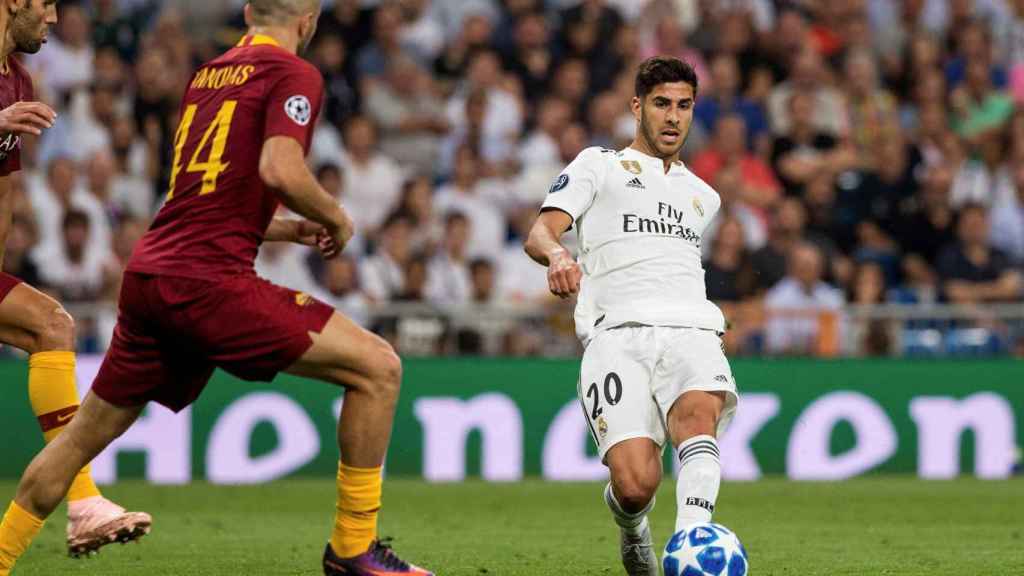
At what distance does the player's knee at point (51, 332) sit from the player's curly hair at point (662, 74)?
285cm

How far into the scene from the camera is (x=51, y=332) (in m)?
7.94

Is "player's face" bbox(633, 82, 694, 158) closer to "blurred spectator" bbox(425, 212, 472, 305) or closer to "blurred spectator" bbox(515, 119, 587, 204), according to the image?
"blurred spectator" bbox(425, 212, 472, 305)

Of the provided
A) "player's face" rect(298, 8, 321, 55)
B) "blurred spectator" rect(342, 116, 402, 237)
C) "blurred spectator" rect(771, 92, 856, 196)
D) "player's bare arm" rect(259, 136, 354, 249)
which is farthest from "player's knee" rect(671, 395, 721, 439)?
"blurred spectator" rect(771, 92, 856, 196)

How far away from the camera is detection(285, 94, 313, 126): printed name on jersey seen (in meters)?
6.30

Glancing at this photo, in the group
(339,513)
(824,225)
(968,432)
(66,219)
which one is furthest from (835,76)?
(339,513)

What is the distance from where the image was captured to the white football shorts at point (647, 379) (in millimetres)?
7473

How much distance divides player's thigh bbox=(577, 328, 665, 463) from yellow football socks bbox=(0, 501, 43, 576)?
7.81ft

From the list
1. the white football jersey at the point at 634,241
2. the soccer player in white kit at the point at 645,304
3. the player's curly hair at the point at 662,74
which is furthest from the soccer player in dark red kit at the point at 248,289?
the player's curly hair at the point at 662,74

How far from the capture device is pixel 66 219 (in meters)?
15.1

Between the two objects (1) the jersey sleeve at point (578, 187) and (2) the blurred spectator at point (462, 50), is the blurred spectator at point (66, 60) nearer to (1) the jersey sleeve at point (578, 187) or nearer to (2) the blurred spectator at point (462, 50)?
(2) the blurred spectator at point (462, 50)

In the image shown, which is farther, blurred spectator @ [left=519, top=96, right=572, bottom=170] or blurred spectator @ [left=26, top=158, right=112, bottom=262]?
blurred spectator @ [left=519, top=96, right=572, bottom=170]

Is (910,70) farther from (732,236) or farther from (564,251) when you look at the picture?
(564,251)

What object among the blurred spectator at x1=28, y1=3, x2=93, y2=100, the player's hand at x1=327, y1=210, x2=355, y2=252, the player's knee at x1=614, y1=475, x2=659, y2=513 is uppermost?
the blurred spectator at x1=28, y1=3, x2=93, y2=100

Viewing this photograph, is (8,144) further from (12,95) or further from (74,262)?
(74,262)
